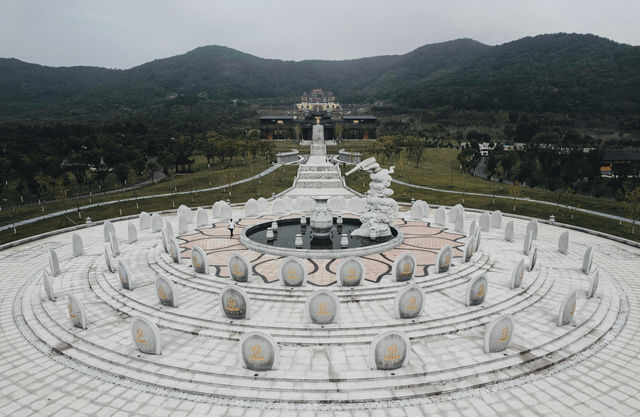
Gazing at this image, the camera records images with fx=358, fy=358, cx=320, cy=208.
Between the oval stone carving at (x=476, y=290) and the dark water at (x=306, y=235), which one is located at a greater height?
the oval stone carving at (x=476, y=290)

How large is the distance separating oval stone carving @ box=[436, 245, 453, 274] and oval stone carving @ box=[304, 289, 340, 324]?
245 inches

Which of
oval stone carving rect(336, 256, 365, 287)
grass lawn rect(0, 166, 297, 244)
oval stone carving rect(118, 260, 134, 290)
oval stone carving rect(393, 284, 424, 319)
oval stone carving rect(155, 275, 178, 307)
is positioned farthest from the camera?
grass lawn rect(0, 166, 297, 244)

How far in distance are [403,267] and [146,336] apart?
397 inches

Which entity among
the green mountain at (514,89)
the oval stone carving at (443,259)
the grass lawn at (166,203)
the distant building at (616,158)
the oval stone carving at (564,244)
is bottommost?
the grass lawn at (166,203)

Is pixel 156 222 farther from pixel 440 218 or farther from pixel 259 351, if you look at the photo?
pixel 440 218

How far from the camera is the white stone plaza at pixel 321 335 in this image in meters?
9.75

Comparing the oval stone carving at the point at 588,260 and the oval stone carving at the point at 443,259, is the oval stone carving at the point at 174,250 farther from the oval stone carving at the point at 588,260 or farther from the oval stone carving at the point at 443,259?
the oval stone carving at the point at 588,260

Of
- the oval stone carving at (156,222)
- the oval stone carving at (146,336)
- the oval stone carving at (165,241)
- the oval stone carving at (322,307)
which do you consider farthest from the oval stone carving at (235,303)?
the oval stone carving at (156,222)

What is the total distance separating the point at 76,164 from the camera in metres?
62.9

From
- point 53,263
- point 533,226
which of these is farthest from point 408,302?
point 53,263

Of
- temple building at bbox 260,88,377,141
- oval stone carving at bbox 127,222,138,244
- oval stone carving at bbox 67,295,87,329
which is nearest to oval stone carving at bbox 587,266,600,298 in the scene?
oval stone carving at bbox 67,295,87,329

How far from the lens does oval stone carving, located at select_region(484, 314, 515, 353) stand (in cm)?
1120

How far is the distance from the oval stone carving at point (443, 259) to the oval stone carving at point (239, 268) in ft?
28.2

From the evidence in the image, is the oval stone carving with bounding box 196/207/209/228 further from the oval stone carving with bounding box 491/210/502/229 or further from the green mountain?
the green mountain
